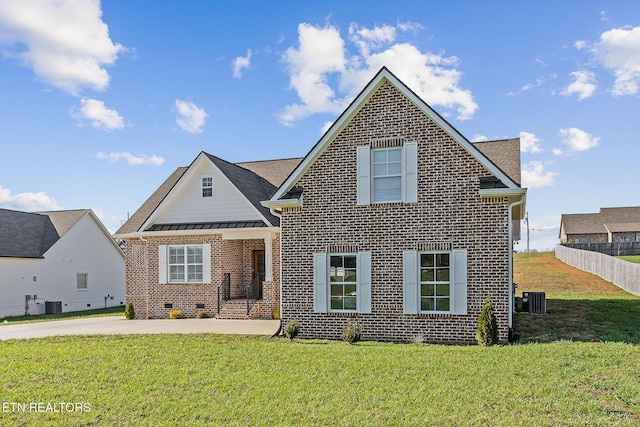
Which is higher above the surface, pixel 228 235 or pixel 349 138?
pixel 349 138

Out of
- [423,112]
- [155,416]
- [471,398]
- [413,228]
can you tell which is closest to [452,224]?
[413,228]

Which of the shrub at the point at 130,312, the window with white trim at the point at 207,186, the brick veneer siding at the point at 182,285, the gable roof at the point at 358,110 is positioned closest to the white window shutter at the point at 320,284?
the gable roof at the point at 358,110

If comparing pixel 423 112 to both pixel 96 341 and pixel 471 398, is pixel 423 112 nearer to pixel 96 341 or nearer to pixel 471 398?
pixel 471 398

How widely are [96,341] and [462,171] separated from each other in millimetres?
10993

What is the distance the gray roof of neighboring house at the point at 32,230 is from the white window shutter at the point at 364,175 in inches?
879

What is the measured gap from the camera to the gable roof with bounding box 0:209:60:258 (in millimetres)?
27391

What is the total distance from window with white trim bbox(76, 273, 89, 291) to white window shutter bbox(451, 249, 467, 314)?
85.9 ft

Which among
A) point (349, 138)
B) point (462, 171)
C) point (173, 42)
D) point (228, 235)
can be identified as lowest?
point (228, 235)

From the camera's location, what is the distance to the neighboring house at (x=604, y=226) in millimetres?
66375

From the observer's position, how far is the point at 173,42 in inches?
608

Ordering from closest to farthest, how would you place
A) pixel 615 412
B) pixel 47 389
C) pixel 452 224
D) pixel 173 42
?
pixel 615 412, pixel 47 389, pixel 452 224, pixel 173 42

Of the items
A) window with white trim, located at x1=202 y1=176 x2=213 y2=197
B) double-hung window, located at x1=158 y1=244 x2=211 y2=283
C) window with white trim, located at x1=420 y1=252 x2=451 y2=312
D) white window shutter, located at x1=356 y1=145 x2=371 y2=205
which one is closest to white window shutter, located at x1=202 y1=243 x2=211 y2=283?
double-hung window, located at x1=158 y1=244 x2=211 y2=283

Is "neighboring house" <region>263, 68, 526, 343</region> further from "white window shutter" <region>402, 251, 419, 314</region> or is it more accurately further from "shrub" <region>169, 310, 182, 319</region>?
"shrub" <region>169, 310, 182, 319</region>

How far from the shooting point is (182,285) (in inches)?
787
